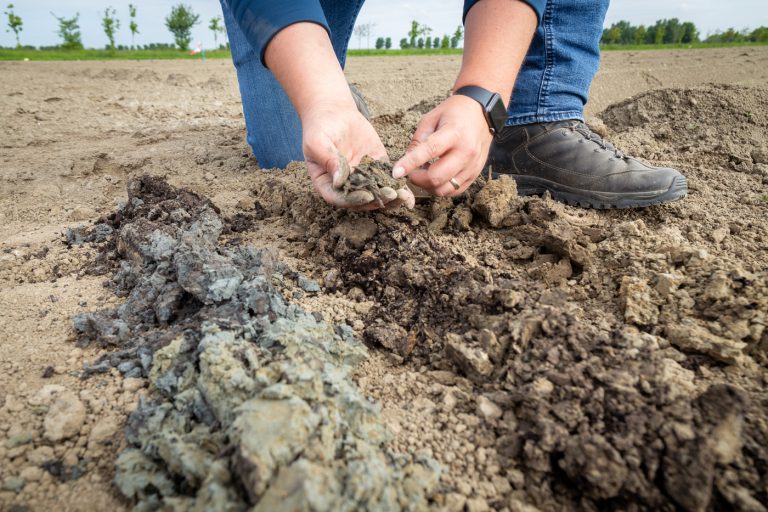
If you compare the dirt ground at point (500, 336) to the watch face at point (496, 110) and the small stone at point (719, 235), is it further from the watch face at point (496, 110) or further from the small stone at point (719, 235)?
the watch face at point (496, 110)

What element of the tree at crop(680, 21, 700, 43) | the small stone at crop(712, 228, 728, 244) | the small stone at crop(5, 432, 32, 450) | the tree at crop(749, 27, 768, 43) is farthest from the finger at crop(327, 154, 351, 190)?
the tree at crop(680, 21, 700, 43)

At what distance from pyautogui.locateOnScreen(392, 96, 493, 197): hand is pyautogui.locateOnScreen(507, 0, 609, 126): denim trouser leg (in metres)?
0.74

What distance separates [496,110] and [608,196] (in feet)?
2.54

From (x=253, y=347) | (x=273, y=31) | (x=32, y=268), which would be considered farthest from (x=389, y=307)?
(x=32, y=268)

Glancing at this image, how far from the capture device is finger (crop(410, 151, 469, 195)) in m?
1.53

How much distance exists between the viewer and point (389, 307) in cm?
143

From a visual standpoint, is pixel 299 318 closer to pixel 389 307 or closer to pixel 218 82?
pixel 389 307

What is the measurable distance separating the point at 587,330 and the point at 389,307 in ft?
1.94

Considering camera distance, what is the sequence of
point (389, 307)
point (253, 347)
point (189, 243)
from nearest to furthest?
point (253, 347)
point (389, 307)
point (189, 243)

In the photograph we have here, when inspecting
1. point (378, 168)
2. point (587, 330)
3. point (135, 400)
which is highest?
point (378, 168)

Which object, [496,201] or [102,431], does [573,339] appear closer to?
[496,201]

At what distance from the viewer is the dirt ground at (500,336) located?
2.87 ft

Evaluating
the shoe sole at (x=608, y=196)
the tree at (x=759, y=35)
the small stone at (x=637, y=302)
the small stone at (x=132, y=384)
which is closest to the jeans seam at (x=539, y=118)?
the shoe sole at (x=608, y=196)

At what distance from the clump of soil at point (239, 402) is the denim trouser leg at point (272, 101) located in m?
1.61
